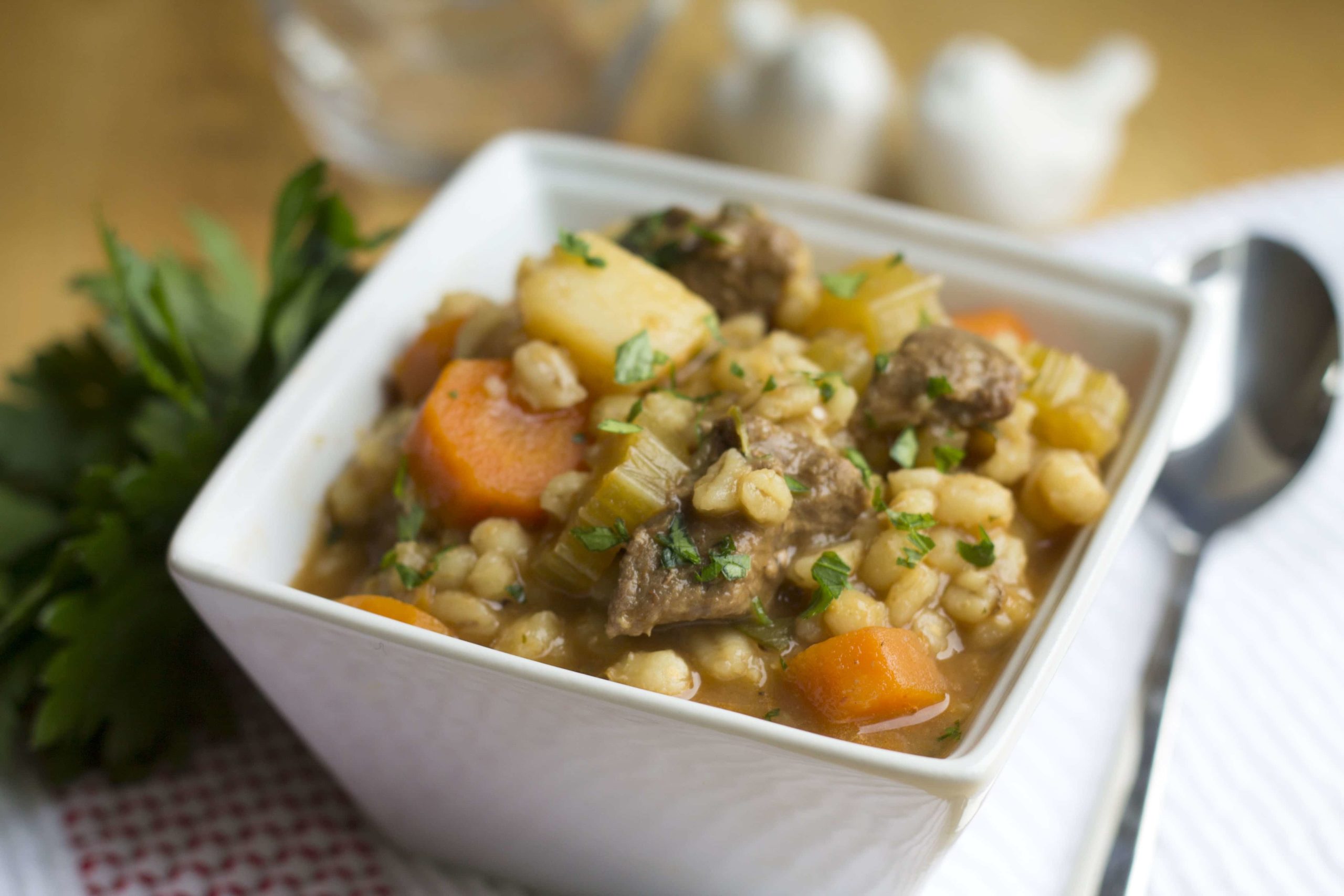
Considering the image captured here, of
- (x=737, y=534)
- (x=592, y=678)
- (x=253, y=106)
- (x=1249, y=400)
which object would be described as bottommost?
(x=253, y=106)

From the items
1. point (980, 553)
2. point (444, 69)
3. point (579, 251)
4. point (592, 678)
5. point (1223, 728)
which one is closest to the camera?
point (592, 678)

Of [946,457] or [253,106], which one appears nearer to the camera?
[946,457]

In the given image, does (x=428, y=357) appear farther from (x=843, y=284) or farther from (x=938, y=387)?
(x=938, y=387)

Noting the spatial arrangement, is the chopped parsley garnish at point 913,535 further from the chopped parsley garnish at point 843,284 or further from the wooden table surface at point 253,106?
the wooden table surface at point 253,106

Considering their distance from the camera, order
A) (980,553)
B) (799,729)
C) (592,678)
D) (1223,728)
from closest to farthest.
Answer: (592,678), (799,729), (980,553), (1223,728)

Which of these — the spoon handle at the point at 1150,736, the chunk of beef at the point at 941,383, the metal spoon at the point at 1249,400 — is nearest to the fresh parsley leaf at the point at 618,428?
the chunk of beef at the point at 941,383

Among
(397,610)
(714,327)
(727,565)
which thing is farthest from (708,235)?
(397,610)

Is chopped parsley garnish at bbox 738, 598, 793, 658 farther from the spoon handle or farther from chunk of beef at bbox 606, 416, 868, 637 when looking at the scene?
the spoon handle

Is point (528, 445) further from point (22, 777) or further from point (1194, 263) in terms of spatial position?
point (1194, 263)
